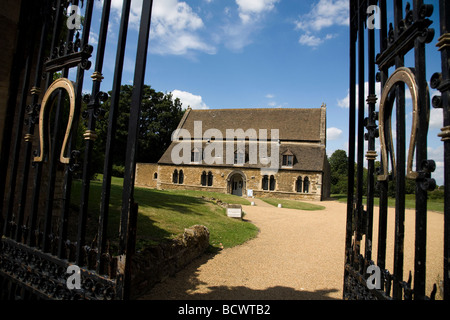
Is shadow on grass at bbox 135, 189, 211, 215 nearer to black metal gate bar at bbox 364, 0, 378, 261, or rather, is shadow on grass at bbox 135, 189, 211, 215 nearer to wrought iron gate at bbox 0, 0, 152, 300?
wrought iron gate at bbox 0, 0, 152, 300

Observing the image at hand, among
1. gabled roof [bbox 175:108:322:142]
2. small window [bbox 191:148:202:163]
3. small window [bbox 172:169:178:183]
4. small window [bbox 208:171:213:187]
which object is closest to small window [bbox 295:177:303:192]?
gabled roof [bbox 175:108:322:142]

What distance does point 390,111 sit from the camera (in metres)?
2.27

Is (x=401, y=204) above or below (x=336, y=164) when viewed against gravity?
below

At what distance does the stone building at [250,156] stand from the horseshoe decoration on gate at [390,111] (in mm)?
30204

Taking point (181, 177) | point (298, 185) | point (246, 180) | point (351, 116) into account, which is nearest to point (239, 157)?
point (246, 180)

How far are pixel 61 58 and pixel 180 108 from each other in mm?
58984

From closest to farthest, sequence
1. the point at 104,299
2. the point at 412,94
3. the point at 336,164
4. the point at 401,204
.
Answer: the point at 412,94
the point at 401,204
the point at 104,299
the point at 336,164

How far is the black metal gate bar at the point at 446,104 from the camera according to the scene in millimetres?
1493

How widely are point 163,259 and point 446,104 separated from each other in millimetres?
5506

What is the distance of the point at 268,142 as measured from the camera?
36281 mm

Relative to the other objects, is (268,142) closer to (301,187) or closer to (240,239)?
(301,187)

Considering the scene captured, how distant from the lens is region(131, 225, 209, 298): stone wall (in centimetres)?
504

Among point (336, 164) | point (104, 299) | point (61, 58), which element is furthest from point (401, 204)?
point (336, 164)

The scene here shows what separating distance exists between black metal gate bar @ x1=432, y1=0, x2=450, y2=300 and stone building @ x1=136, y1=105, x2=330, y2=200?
101 feet
